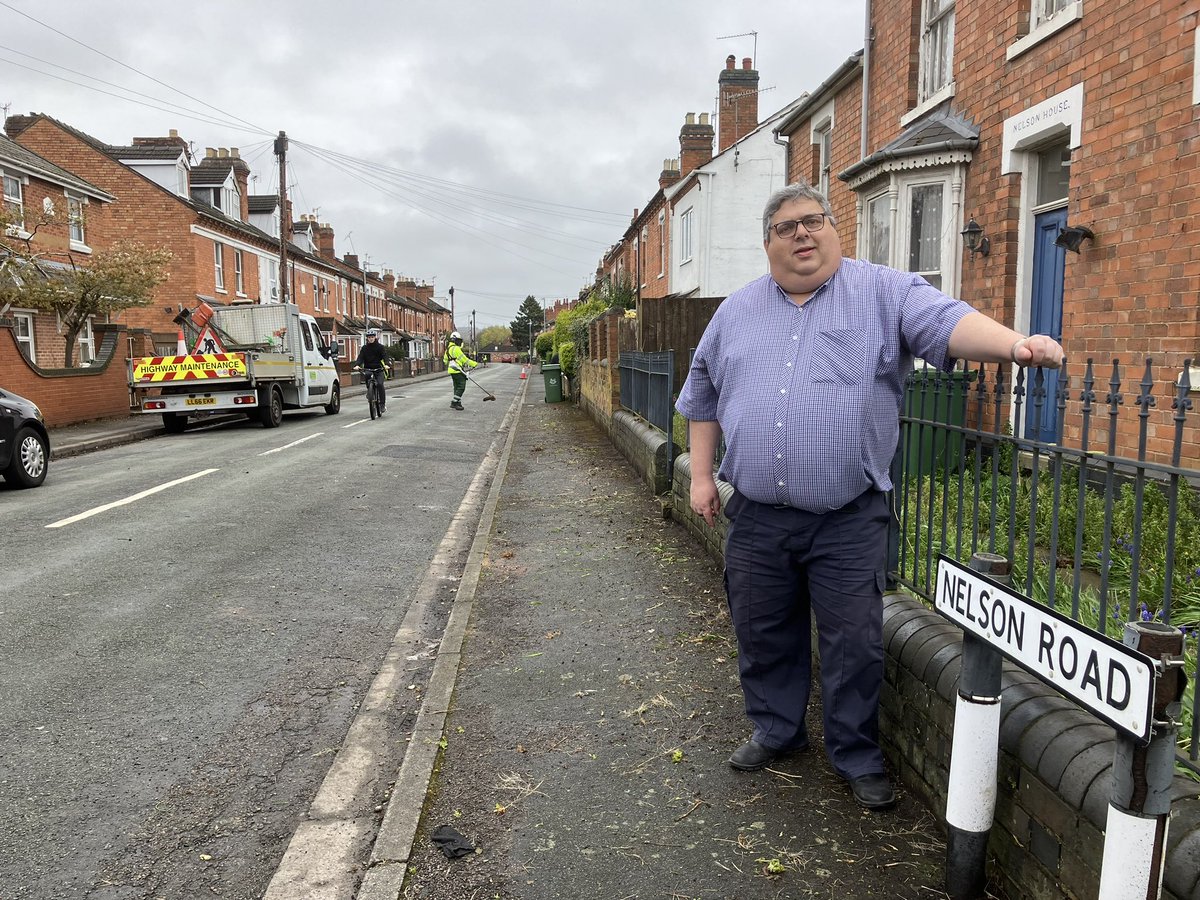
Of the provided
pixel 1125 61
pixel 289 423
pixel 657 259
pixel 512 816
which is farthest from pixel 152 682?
pixel 657 259

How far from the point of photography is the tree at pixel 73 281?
18422 mm

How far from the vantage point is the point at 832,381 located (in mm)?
2959

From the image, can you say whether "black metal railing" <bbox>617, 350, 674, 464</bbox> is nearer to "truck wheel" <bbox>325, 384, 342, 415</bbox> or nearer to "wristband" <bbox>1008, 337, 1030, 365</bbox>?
"wristband" <bbox>1008, 337, 1030, 365</bbox>

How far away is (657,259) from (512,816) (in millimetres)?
30610

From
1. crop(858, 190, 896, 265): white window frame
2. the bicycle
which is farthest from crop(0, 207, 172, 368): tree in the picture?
crop(858, 190, 896, 265): white window frame

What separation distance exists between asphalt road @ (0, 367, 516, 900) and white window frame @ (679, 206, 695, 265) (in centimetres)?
1771

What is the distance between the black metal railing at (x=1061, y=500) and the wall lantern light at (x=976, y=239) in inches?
165

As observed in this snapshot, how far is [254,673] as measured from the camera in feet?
15.1

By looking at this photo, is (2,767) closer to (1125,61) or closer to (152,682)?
(152,682)

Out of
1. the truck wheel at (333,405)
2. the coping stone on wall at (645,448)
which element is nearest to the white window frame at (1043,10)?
the coping stone on wall at (645,448)

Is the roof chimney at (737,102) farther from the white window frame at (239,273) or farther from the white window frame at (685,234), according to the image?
the white window frame at (239,273)

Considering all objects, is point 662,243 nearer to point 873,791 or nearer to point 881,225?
point 881,225

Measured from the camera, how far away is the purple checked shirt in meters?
2.94

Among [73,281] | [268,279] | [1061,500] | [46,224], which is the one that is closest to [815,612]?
[1061,500]
